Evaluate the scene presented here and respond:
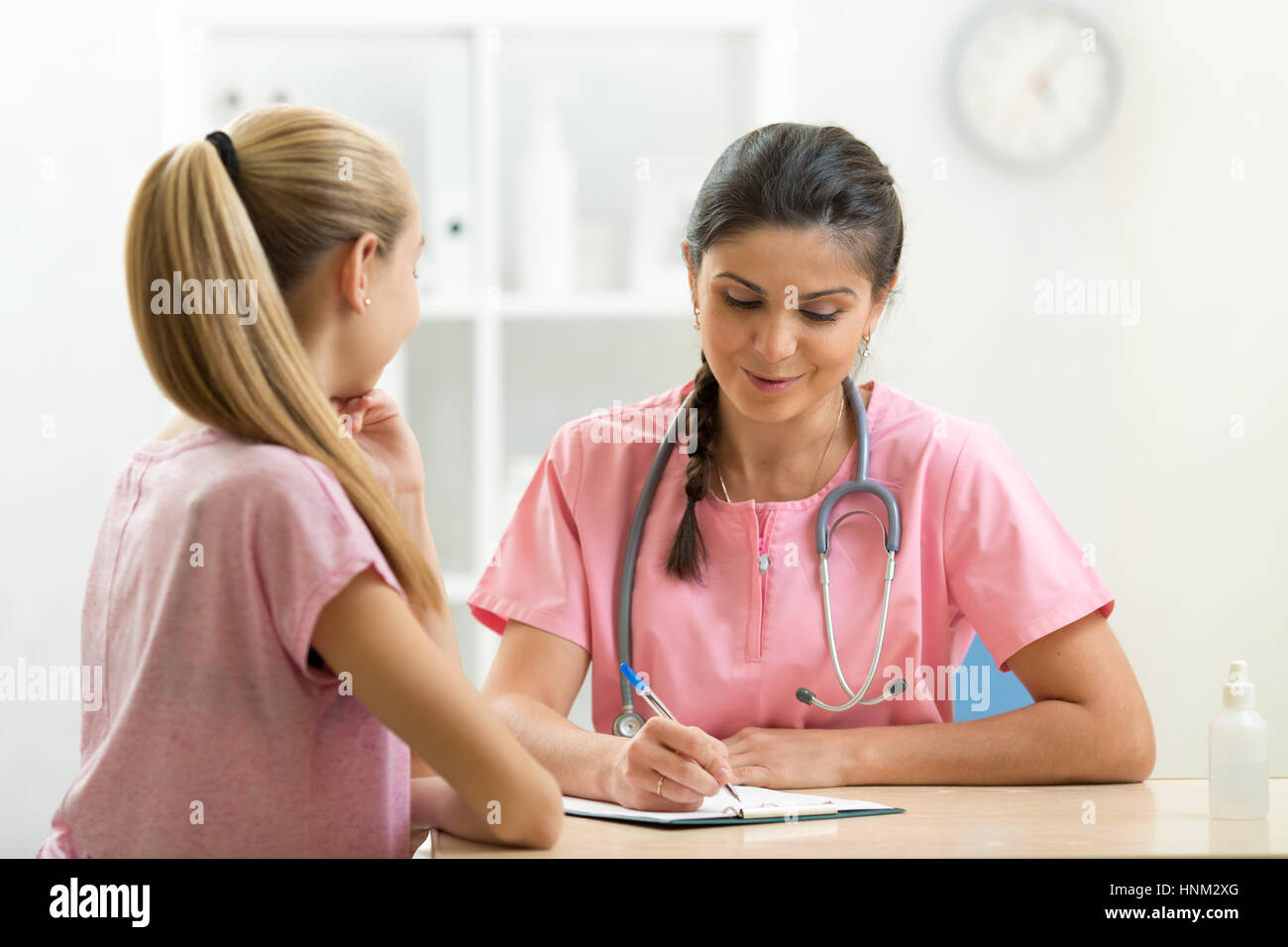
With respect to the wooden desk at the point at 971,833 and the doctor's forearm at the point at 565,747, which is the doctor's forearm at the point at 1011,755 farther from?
the doctor's forearm at the point at 565,747

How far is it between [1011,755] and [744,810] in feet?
1.23

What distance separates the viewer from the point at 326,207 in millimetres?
1032

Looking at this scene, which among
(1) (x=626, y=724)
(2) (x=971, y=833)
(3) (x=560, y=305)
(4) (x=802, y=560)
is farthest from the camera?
(3) (x=560, y=305)

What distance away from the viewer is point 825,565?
1505mm

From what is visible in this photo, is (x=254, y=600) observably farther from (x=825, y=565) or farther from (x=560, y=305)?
(x=560, y=305)

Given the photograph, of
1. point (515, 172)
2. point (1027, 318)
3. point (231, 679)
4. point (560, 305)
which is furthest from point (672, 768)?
point (1027, 318)

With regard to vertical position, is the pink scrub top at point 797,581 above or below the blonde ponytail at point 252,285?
below

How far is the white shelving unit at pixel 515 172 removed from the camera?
8.61 ft

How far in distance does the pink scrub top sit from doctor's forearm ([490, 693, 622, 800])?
0.45 feet

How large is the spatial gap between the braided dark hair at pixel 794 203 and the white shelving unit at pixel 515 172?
110 centimetres

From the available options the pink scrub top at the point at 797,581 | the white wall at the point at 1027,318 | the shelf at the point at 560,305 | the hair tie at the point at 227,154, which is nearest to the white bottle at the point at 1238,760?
the pink scrub top at the point at 797,581

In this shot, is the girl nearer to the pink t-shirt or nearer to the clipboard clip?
the pink t-shirt

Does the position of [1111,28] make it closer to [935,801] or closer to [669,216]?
[669,216]
